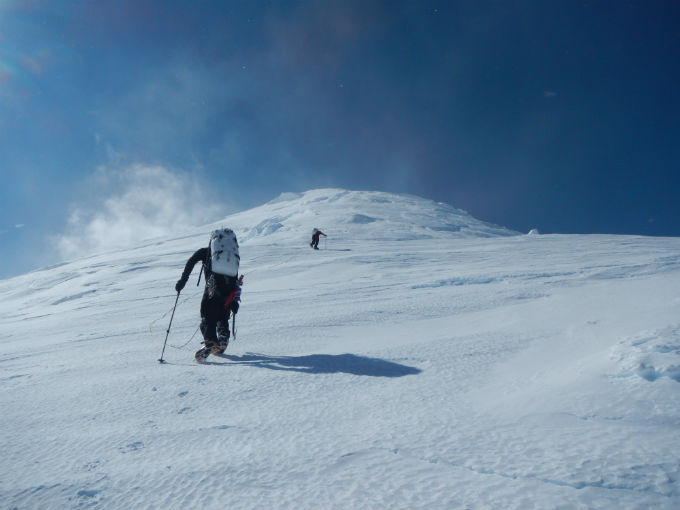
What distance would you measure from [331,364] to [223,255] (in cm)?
238

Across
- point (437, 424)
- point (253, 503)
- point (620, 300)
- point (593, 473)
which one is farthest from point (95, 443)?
point (620, 300)

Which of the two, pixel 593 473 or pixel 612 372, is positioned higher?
pixel 612 372

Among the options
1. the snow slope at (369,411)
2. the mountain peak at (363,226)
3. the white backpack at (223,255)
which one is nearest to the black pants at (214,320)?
the snow slope at (369,411)

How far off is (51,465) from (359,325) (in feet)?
14.6


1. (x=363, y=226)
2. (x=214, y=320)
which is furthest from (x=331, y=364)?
(x=363, y=226)

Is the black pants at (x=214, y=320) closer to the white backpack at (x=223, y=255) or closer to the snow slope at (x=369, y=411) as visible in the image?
the snow slope at (x=369, y=411)

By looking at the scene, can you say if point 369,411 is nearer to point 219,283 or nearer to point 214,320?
point 214,320

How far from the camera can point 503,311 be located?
6.22 meters

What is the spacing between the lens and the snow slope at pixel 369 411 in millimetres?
1926

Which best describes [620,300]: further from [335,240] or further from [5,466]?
[335,240]

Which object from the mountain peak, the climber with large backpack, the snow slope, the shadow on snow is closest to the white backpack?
the climber with large backpack

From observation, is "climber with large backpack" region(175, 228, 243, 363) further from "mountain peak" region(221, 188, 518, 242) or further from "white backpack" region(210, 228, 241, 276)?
"mountain peak" region(221, 188, 518, 242)

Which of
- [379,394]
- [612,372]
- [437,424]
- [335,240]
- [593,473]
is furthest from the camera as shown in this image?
[335,240]

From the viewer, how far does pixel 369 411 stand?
288 cm
